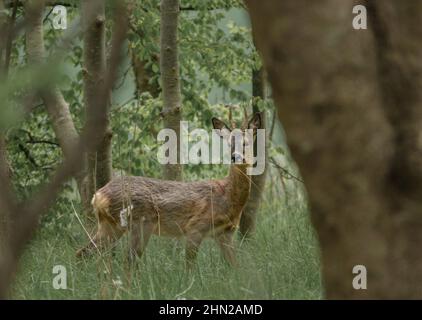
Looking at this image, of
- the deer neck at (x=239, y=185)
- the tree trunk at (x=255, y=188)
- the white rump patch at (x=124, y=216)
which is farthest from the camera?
the tree trunk at (x=255, y=188)

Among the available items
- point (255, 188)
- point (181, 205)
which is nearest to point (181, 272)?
point (181, 205)

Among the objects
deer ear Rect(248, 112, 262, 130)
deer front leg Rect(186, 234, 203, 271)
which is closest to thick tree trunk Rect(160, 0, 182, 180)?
deer ear Rect(248, 112, 262, 130)

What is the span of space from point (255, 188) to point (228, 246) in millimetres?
2914

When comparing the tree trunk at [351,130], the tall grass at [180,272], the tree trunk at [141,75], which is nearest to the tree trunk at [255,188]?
the tall grass at [180,272]

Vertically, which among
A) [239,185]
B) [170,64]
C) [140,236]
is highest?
[170,64]

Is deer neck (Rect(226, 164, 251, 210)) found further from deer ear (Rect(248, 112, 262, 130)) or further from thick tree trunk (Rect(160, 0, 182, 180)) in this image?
thick tree trunk (Rect(160, 0, 182, 180))

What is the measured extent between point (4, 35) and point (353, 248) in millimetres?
1706

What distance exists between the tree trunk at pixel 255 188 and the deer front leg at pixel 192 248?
1126 millimetres

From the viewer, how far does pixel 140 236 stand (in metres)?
8.50

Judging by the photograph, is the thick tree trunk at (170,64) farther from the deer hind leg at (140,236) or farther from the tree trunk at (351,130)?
the tree trunk at (351,130)

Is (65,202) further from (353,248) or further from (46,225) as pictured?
(353,248)

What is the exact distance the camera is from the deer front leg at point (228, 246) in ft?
23.8

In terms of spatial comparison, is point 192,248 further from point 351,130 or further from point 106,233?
point 351,130

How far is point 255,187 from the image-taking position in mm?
10594
